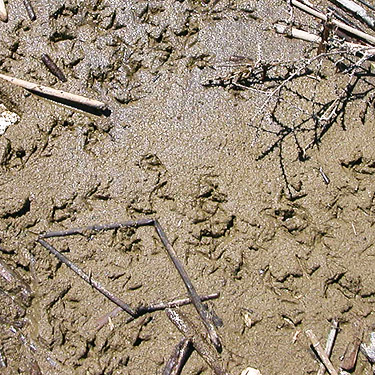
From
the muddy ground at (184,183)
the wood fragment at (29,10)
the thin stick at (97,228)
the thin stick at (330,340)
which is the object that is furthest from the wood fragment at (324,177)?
the wood fragment at (29,10)

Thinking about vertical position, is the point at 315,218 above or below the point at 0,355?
above

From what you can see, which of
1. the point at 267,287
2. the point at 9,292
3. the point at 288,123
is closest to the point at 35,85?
the point at 9,292

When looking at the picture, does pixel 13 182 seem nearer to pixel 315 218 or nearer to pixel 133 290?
pixel 133 290

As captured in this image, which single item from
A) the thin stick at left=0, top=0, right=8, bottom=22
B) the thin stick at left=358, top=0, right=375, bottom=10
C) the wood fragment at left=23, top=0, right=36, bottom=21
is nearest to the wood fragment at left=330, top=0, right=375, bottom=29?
the thin stick at left=358, top=0, right=375, bottom=10

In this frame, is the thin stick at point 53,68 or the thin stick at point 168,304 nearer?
the thin stick at point 168,304

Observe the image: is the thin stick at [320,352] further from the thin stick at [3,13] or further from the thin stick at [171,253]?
the thin stick at [3,13]

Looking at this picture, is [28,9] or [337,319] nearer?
[337,319]
